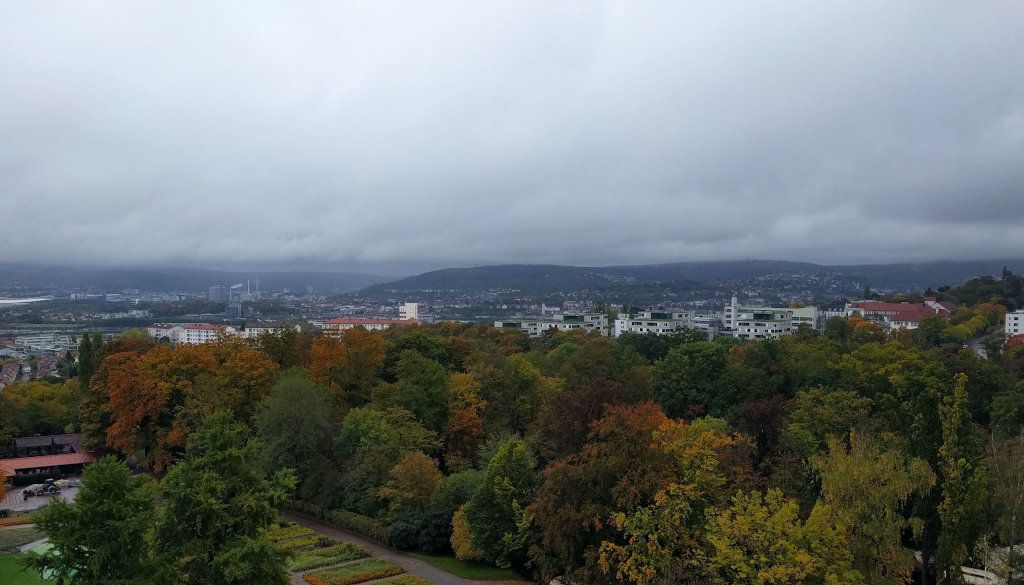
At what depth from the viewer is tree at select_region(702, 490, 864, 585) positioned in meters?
13.7

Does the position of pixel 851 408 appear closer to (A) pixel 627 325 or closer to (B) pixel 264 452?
(B) pixel 264 452

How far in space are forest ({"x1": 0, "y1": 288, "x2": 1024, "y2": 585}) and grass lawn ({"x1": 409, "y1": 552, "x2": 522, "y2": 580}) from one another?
0.42 meters

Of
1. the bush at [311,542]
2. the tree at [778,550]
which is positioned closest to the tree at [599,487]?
the tree at [778,550]

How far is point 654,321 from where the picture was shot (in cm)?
8881

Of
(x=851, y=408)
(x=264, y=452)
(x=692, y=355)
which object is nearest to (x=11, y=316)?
(x=264, y=452)

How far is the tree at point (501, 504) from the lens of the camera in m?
21.6

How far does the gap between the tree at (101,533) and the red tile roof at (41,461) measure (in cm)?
2551

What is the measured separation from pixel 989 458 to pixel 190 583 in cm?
2445

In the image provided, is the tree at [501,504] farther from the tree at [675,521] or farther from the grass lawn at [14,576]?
the grass lawn at [14,576]

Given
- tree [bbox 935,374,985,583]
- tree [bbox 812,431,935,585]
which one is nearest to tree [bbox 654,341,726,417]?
tree [bbox 935,374,985,583]

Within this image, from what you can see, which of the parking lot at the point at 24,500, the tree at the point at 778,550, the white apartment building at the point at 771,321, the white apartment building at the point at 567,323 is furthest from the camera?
the white apartment building at the point at 567,323

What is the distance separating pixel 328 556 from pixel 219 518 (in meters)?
9.43

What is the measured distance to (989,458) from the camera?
22359 millimetres

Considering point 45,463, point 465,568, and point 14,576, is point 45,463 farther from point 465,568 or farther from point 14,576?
point 465,568
